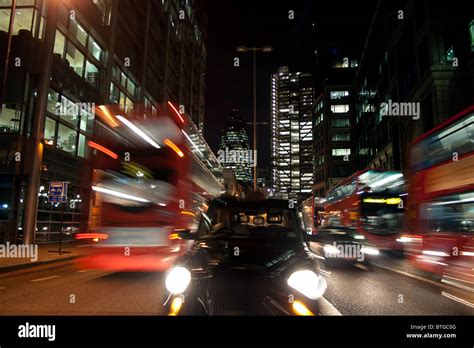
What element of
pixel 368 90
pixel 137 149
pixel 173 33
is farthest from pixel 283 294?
pixel 368 90

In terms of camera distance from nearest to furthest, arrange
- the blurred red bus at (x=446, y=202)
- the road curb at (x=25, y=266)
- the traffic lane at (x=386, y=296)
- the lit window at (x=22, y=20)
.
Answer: the traffic lane at (x=386, y=296), the blurred red bus at (x=446, y=202), the road curb at (x=25, y=266), the lit window at (x=22, y=20)

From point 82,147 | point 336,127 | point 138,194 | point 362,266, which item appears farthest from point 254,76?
point 336,127

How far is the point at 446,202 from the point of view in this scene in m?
8.63

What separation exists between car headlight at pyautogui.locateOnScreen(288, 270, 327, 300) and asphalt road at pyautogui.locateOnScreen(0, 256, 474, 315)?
2.64 metres

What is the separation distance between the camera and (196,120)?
60.7 meters

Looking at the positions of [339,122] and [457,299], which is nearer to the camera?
[457,299]

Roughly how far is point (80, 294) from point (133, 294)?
1.07 meters

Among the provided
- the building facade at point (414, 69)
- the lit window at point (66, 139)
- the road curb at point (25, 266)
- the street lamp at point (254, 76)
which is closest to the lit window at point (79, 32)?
the lit window at point (66, 139)

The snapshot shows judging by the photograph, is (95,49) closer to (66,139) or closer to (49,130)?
(66,139)

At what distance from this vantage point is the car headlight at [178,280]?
3.17 meters

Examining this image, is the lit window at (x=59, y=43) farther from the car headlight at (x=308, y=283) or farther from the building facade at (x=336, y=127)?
the building facade at (x=336, y=127)

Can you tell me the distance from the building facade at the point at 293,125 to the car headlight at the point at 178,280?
407ft

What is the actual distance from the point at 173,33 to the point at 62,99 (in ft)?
95.4
